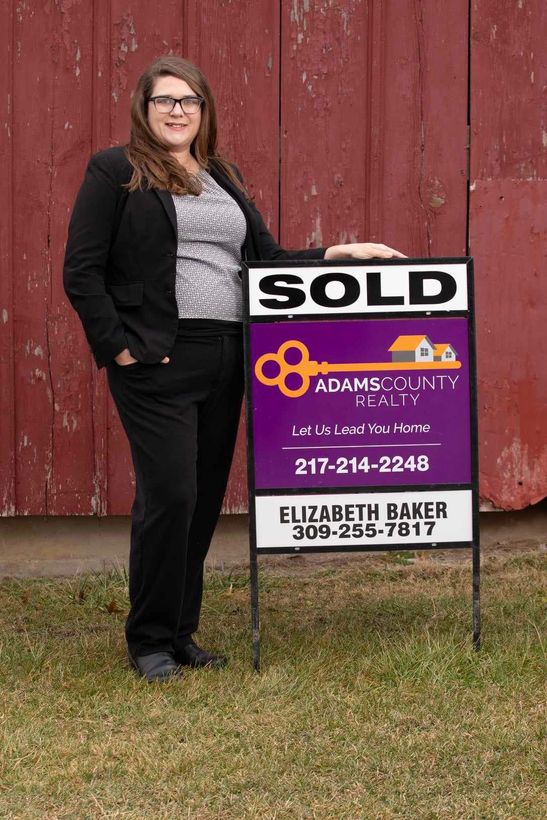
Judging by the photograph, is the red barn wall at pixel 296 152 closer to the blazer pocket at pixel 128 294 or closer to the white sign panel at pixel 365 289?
the white sign panel at pixel 365 289

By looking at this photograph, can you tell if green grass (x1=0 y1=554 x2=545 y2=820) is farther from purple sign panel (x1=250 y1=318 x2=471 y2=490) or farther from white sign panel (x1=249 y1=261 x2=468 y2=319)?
white sign panel (x1=249 y1=261 x2=468 y2=319)

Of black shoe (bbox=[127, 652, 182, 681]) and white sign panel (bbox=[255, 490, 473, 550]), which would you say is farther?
white sign panel (bbox=[255, 490, 473, 550])

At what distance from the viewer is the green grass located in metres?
3.17

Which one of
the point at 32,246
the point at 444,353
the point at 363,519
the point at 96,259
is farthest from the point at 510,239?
the point at 96,259

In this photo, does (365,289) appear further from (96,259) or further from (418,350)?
(96,259)

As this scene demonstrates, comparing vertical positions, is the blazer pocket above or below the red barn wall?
below

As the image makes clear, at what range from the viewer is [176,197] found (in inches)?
158

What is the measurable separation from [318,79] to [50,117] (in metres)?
1.24

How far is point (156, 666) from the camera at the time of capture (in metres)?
4.05

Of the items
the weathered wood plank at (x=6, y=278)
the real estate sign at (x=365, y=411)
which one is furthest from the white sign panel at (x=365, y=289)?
the weathered wood plank at (x=6, y=278)

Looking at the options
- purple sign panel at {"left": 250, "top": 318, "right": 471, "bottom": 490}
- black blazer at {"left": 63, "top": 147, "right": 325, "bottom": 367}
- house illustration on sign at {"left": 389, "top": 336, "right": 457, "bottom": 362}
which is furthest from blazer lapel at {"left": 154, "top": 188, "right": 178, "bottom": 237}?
house illustration on sign at {"left": 389, "top": 336, "right": 457, "bottom": 362}

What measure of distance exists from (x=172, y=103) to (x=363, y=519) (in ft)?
5.13

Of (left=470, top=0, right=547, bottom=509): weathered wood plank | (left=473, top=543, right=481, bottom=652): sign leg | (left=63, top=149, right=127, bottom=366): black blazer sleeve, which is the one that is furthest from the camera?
(left=470, top=0, right=547, bottom=509): weathered wood plank

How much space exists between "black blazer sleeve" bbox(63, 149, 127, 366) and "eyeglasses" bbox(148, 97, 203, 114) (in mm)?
255
